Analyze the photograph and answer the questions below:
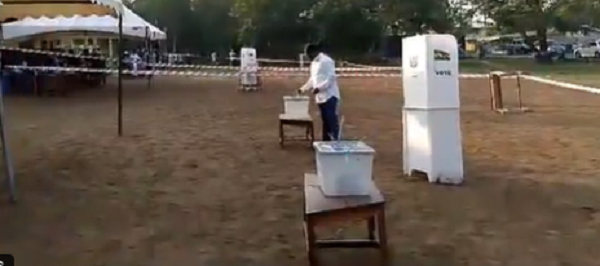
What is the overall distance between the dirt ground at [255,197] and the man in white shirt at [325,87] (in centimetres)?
57

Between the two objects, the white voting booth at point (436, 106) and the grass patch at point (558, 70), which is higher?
the grass patch at point (558, 70)

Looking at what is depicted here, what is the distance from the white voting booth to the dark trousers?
1.89 meters

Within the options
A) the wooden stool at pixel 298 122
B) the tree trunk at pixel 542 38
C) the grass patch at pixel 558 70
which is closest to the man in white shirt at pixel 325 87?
the wooden stool at pixel 298 122

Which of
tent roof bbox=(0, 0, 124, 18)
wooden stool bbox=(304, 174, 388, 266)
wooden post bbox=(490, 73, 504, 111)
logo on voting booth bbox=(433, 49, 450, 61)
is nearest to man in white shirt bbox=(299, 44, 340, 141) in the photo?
logo on voting booth bbox=(433, 49, 450, 61)

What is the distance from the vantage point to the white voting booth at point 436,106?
913 centimetres

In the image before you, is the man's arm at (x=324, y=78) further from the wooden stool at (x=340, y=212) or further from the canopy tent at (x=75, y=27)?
the canopy tent at (x=75, y=27)

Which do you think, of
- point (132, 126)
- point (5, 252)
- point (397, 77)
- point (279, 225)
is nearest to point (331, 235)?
point (279, 225)

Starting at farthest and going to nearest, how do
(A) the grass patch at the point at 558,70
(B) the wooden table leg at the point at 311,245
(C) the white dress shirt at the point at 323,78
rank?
(A) the grass patch at the point at 558,70 < (C) the white dress shirt at the point at 323,78 < (B) the wooden table leg at the point at 311,245

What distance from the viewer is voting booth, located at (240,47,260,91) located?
2858 cm

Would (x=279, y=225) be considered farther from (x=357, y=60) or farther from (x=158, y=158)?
(x=357, y=60)

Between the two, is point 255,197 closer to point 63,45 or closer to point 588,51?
point 63,45

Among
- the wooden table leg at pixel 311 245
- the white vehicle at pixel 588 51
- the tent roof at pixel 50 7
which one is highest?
the white vehicle at pixel 588 51

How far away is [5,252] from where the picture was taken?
660 cm

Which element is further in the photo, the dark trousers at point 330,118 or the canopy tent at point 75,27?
the canopy tent at point 75,27
